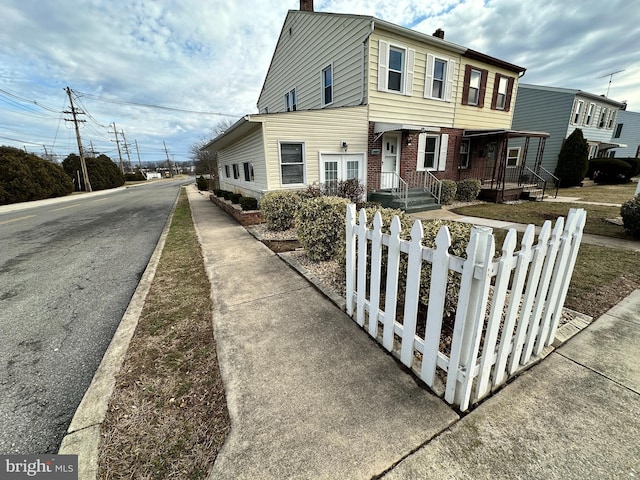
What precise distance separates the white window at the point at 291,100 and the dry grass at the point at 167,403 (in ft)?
43.4

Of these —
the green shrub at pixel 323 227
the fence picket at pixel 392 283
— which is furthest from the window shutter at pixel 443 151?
the fence picket at pixel 392 283

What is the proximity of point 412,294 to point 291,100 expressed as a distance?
48.4 ft

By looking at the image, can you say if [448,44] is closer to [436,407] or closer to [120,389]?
[436,407]

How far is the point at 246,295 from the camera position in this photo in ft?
11.6

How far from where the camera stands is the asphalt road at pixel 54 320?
1.88m

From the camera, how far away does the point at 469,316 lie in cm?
170

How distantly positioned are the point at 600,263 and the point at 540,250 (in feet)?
12.4

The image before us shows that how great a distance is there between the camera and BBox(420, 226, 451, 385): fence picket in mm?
1740

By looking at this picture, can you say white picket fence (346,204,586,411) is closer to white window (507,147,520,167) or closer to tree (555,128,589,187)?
white window (507,147,520,167)

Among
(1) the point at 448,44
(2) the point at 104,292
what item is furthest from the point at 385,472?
(1) the point at 448,44

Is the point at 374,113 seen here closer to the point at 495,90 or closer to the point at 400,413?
the point at 495,90

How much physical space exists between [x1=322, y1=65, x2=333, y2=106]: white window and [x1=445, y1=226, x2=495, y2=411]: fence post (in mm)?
11409

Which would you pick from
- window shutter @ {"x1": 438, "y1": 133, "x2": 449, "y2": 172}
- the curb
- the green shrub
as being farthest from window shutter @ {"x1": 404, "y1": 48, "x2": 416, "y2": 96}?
the curb

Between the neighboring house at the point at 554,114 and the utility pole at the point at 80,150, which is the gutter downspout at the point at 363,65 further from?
the utility pole at the point at 80,150
